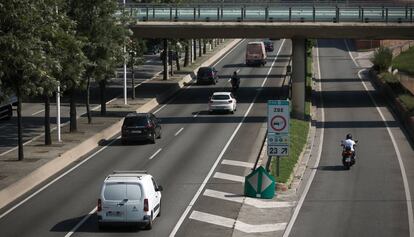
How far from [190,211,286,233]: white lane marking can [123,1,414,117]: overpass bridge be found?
29.7 meters

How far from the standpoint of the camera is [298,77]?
5906cm

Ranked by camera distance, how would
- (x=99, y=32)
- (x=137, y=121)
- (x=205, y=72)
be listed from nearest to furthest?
(x=137, y=121) < (x=99, y=32) < (x=205, y=72)

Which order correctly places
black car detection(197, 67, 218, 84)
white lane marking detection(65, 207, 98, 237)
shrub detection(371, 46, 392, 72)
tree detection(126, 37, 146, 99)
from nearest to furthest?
white lane marking detection(65, 207, 98, 237)
tree detection(126, 37, 146, 99)
black car detection(197, 67, 218, 84)
shrub detection(371, 46, 392, 72)

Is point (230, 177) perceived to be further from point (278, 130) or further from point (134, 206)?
point (134, 206)

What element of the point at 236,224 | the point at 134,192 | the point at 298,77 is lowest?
the point at 236,224

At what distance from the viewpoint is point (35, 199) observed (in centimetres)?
3188

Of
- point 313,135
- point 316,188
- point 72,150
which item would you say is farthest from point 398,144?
point 72,150

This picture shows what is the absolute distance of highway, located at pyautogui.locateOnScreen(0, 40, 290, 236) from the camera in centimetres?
2715

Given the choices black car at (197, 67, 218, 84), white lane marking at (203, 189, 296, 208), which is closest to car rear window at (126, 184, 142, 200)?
white lane marking at (203, 189, 296, 208)

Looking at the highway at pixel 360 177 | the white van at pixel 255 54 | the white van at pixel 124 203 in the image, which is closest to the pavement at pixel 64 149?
the white van at pixel 124 203

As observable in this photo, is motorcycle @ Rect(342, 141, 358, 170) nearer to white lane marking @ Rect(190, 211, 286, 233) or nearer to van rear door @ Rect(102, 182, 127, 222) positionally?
white lane marking @ Rect(190, 211, 286, 233)

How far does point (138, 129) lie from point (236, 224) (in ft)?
61.3

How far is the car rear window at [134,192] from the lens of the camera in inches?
1013

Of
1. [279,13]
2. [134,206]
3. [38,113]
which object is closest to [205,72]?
[279,13]
